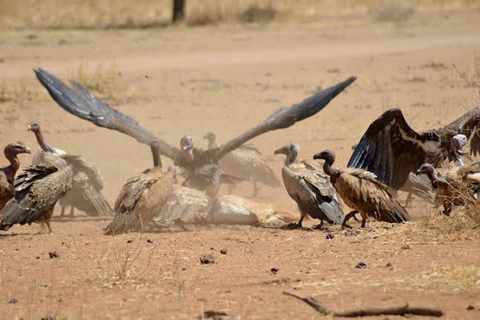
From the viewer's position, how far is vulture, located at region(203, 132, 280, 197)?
42.8 ft

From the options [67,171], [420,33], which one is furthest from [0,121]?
[420,33]

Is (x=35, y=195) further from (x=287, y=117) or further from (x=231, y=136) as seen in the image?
(x=231, y=136)

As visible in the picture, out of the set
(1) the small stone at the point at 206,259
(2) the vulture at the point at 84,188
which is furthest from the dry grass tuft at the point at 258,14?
(1) the small stone at the point at 206,259

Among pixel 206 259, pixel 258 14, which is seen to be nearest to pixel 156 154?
pixel 206 259

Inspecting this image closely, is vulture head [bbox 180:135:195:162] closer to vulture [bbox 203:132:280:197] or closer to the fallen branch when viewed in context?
vulture [bbox 203:132:280:197]

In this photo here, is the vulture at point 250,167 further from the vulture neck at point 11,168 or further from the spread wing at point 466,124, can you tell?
the vulture neck at point 11,168

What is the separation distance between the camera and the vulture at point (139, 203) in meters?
9.68

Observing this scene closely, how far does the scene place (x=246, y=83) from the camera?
20000mm

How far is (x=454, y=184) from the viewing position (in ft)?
31.7

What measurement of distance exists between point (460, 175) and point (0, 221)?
4.09 metres

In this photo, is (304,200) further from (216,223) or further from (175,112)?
(175,112)

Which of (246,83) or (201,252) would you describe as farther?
(246,83)

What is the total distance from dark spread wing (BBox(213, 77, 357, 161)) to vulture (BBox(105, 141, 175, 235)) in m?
1.82

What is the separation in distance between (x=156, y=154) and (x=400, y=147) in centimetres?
242
